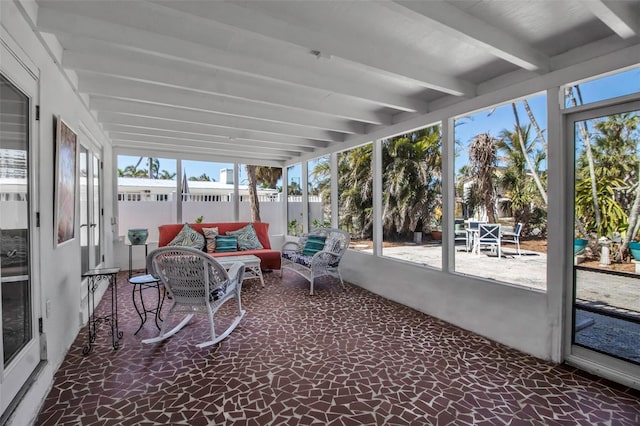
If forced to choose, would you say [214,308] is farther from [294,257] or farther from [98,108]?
[98,108]

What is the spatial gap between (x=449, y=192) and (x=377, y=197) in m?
1.29

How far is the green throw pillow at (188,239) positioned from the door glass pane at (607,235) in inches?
208

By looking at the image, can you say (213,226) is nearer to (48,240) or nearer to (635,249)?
(48,240)

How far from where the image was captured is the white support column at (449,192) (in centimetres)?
357

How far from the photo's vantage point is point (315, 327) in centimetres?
329

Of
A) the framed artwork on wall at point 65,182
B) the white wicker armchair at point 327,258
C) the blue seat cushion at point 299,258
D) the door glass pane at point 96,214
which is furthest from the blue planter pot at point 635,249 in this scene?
the door glass pane at point 96,214

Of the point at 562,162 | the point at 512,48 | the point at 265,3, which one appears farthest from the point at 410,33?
the point at 562,162

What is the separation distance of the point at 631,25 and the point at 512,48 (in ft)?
2.16

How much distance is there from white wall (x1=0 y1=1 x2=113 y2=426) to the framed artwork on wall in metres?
0.05

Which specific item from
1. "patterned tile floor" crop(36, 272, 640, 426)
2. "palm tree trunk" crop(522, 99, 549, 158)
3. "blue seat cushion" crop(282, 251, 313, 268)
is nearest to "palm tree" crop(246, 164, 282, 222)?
"blue seat cushion" crop(282, 251, 313, 268)

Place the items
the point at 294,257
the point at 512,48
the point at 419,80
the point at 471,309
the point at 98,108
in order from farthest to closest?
1. the point at 294,257
2. the point at 98,108
3. the point at 471,309
4. the point at 419,80
5. the point at 512,48

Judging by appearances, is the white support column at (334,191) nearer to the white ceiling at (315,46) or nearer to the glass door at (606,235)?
the white ceiling at (315,46)

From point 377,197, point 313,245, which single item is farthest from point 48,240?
point 377,197

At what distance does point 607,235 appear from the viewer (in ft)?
8.09
